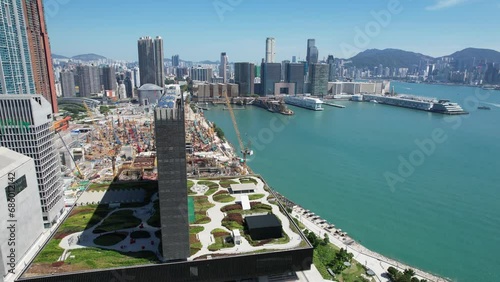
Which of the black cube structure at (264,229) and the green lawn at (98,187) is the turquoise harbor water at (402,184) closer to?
the black cube structure at (264,229)

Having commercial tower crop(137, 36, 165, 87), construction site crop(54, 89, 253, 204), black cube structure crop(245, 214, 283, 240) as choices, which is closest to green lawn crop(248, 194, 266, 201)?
black cube structure crop(245, 214, 283, 240)

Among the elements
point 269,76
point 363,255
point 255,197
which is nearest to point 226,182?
point 255,197

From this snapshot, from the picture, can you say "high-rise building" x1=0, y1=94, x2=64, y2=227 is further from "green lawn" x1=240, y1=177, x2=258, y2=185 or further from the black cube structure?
the black cube structure

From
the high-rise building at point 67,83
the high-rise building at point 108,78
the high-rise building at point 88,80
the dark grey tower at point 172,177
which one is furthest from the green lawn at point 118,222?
the high-rise building at point 108,78

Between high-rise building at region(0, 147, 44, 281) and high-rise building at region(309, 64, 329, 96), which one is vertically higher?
high-rise building at region(309, 64, 329, 96)

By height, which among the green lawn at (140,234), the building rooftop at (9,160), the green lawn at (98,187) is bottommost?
the green lawn at (140,234)

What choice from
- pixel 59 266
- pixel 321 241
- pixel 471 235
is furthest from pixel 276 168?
pixel 59 266
